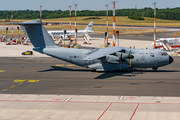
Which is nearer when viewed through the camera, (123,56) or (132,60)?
(123,56)

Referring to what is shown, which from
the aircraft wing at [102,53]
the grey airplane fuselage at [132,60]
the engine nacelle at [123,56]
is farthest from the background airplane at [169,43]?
the engine nacelle at [123,56]

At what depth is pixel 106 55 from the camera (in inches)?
1495

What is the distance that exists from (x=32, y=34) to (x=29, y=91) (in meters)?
14.5

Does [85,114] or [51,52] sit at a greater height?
[51,52]

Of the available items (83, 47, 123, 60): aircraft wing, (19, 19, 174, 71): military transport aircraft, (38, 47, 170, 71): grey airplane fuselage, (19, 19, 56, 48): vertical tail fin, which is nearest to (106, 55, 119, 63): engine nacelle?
(19, 19, 174, 71): military transport aircraft

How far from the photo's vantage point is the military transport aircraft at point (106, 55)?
38.2 meters

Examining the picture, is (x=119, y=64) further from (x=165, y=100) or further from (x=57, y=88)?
(x=165, y=100)

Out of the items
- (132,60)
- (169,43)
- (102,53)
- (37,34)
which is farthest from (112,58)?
(169,43)

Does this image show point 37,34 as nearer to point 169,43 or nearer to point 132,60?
point 132,60

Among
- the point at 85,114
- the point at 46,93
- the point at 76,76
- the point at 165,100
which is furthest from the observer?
the point at 76,76

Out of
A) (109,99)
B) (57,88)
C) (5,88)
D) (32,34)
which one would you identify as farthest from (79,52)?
(109,99)

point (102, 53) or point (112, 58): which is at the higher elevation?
point (102, 53)

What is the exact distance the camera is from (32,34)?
41875 mm

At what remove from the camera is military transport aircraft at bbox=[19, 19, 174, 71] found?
3822cm
